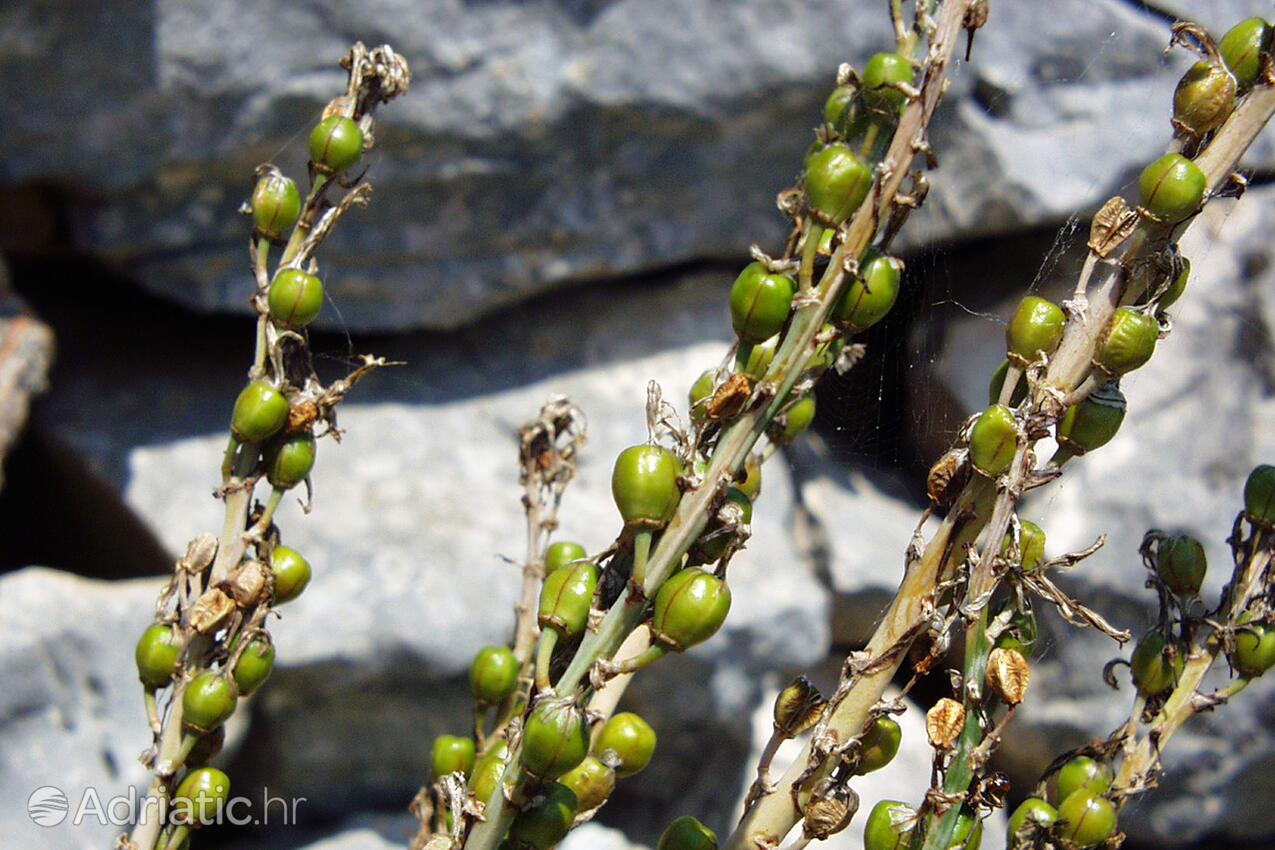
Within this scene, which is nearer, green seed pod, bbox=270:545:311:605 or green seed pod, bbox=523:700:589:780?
green seed pod, bbox=523:700:589:780

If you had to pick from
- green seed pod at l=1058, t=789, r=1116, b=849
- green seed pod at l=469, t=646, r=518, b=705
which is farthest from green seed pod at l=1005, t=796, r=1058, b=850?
green seed pod at l=469, t=646, r=518, b=705

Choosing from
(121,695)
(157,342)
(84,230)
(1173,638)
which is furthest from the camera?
(157,342)

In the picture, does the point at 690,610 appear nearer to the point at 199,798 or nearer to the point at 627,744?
the point at 627,744

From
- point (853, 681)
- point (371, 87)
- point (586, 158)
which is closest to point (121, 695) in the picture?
point (586, 158)

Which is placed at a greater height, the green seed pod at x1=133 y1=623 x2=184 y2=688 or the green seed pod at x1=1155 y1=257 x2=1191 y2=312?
the green seed pod at x1=1155 y1=257 x2=1191 y2=312

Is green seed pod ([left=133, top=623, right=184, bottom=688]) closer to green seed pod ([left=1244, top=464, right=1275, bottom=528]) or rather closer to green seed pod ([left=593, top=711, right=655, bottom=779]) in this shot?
green seed pod ([left=593, top=711, right=655, bottom=779])

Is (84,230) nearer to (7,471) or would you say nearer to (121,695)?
(7,471)

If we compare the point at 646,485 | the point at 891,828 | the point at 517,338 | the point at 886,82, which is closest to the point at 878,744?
the point at 891,828
